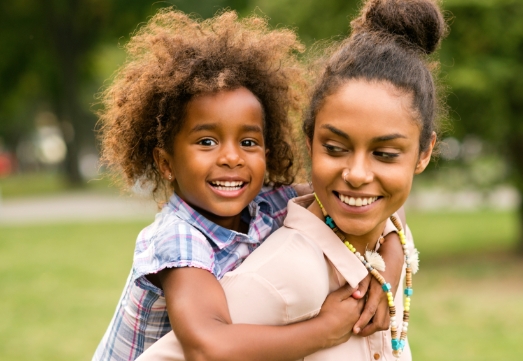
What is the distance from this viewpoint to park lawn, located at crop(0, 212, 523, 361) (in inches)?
265

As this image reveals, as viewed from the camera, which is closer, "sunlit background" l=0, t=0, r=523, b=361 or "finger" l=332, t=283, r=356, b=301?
"finger" l=332, t=283, r=356, b=301

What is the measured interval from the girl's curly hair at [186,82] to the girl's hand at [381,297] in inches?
27.1

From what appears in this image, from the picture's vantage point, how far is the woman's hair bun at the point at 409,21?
233cm

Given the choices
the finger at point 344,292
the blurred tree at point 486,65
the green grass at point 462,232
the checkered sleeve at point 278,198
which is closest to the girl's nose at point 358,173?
the finger at point 344,292

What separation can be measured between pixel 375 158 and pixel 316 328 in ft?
1.83

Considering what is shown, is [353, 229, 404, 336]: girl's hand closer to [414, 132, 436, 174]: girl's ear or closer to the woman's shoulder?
the woman's shoulder

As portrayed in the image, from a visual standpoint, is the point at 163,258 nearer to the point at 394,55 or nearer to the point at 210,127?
the point at 210,127

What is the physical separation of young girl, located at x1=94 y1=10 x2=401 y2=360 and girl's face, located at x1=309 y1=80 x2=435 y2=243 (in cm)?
29

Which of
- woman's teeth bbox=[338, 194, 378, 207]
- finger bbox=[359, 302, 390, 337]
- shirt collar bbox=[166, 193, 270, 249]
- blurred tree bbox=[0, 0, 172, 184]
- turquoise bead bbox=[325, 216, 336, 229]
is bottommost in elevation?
finger bbox=[359, 302, 390, 337]

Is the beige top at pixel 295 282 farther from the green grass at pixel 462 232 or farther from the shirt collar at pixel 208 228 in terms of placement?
the green grass at pixel 462 232

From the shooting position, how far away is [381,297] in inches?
89.3

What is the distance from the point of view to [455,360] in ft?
20.3

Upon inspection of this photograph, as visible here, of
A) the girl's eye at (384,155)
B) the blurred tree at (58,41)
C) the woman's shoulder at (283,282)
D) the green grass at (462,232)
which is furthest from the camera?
the blurred tree at (58,41)

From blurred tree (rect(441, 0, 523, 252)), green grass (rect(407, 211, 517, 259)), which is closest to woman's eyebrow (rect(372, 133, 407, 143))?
blurred tree (rect(441, 0, 523, 252))
